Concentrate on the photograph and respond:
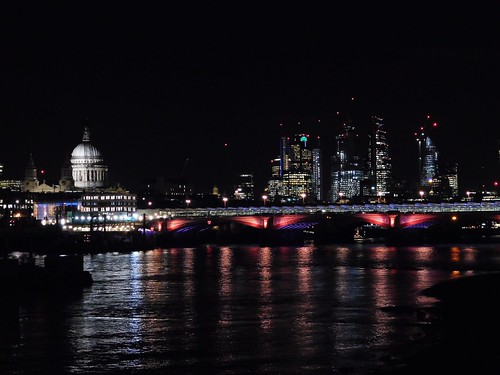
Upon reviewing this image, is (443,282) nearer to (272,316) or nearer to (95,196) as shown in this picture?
(272,316)

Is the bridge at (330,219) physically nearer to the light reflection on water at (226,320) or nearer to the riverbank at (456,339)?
the light reflection on water at (226,320)

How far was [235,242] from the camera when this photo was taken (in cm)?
19600

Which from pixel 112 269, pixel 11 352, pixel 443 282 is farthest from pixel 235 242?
pixel 11 352

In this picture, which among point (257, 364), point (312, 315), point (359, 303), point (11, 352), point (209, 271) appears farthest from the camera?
point (209, 271)

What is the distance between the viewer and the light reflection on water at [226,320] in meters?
47.8

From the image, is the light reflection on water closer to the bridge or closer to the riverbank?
the riverbank

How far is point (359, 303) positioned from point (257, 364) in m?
23.6

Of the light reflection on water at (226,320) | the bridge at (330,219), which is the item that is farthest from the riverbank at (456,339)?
the bridge at (330,219)

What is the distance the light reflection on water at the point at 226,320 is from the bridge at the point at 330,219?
5265 centimetres

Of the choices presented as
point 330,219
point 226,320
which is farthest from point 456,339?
point 330,219

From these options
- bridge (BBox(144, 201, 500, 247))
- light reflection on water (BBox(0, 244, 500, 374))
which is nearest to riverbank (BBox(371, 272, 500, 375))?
light reflection on water (BBox(0, 244, 500, 374))

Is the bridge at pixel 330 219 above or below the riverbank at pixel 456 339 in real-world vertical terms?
above

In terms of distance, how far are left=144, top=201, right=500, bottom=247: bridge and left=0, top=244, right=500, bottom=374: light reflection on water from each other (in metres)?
52.7

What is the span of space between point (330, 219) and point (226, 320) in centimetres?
10115
